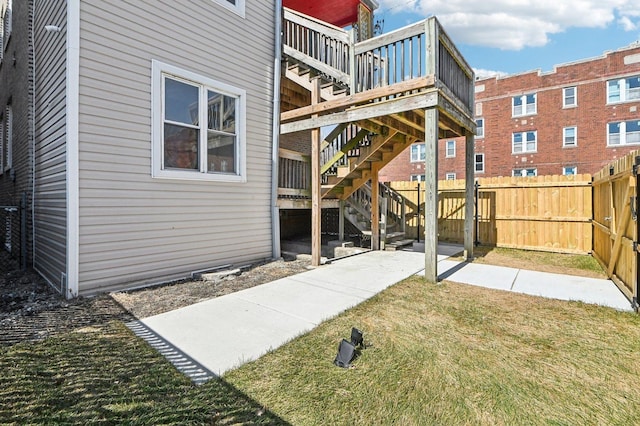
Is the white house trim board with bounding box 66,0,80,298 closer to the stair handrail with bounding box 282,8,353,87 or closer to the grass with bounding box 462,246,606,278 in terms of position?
the stair handrail with bounding box 282,8,353,87

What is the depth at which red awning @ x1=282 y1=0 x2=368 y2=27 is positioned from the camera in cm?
868

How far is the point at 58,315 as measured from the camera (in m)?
3.58

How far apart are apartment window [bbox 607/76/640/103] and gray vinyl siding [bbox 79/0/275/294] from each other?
21.5 meters

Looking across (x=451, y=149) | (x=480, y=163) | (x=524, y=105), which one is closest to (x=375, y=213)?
(x=480, y=163)

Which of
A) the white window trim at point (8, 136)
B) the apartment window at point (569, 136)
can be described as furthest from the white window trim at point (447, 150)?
the white window trim at point (8, 136)

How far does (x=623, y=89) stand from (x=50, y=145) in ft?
83.3

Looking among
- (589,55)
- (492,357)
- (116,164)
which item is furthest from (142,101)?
(589,55)

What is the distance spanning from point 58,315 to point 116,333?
Result: 1050 millimetres

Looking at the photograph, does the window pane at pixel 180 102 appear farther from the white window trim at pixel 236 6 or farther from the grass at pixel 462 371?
the grass at pixel 462 371

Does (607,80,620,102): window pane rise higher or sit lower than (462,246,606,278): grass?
higher

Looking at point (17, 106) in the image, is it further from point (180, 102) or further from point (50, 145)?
point (180, 102)

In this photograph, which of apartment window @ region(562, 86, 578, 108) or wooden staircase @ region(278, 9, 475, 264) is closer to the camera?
wooden staircase @ region(278, 9, 475, 264)

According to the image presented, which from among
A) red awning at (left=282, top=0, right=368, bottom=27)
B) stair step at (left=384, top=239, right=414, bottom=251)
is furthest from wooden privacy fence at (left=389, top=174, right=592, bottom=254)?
red awning at (left=282, top=0, right=368, bottom=27)

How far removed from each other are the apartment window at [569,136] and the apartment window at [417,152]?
8.56 meters
